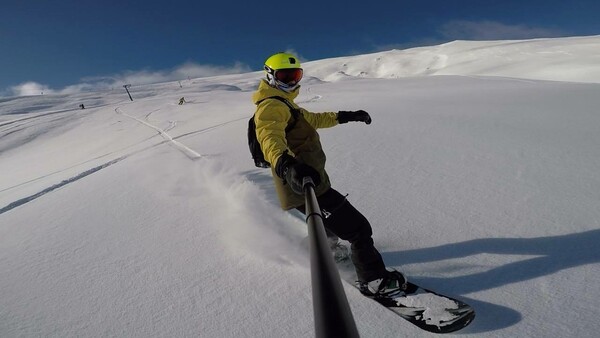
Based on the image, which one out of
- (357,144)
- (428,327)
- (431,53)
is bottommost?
(428,327)

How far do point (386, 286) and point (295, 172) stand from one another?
2.92 feet

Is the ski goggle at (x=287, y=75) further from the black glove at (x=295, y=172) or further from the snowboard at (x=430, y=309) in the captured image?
the snowboard at (x=430, y=309)

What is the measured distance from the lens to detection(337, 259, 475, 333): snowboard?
1.75m

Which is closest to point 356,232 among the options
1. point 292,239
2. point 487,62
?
point 292,239

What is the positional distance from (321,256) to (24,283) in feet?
8.17

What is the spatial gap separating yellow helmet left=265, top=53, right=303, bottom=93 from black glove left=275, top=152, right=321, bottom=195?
27.0 inches

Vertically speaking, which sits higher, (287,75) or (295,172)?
(287,75)

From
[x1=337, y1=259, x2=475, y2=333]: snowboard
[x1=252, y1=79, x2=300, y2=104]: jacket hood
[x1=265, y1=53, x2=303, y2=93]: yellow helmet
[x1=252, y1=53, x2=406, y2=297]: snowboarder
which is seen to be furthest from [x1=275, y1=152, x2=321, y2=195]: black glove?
[x1=337, y1=259, x2=475, y2=333]: snowboard

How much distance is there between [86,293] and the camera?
2.20 meters

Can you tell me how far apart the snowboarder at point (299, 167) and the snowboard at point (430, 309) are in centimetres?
8

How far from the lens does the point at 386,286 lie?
2039 mm

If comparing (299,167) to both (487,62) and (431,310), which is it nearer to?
(431,310)

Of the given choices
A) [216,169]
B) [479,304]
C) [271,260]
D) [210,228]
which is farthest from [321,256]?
[216,169]

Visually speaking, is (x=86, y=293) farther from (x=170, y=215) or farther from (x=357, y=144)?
(x=357, y=144)
